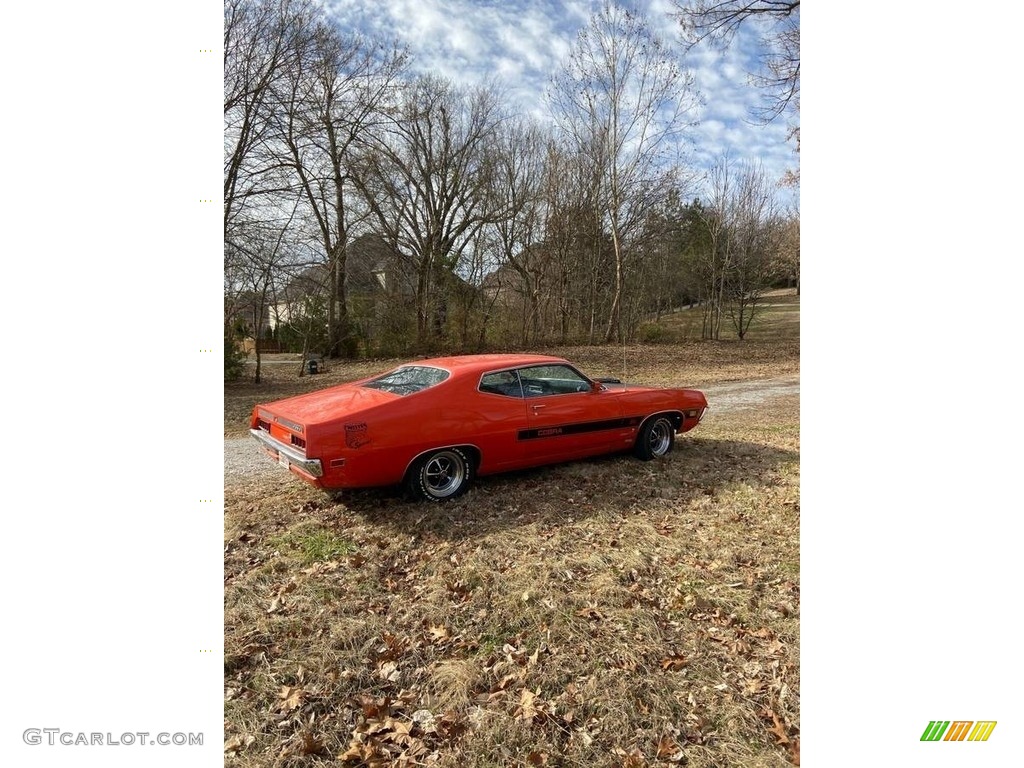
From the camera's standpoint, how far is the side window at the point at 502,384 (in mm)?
3205

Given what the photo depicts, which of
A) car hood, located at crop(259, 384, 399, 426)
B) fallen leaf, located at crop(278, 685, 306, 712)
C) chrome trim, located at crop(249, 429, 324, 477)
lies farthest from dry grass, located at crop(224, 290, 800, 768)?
car hood, located at crop(259, 384, 399, 426)

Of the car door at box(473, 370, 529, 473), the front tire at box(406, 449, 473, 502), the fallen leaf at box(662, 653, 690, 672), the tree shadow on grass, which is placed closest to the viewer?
the fallen leaf at box(662, 653, 690, 672)

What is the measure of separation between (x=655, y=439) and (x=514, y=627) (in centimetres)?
274

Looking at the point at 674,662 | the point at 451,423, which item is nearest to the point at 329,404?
the point at 451,423

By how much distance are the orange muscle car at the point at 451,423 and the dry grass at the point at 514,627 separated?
0.99ft

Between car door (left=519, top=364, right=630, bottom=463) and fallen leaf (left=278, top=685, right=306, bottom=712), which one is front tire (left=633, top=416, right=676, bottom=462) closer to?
car door (left=519, top=364, right=630, bottom=463)

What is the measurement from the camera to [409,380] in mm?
3184

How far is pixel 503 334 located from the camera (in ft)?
14.0

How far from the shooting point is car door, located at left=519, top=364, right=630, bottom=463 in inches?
133

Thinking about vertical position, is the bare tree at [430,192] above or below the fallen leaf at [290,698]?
above

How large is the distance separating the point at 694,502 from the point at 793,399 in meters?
1.77
